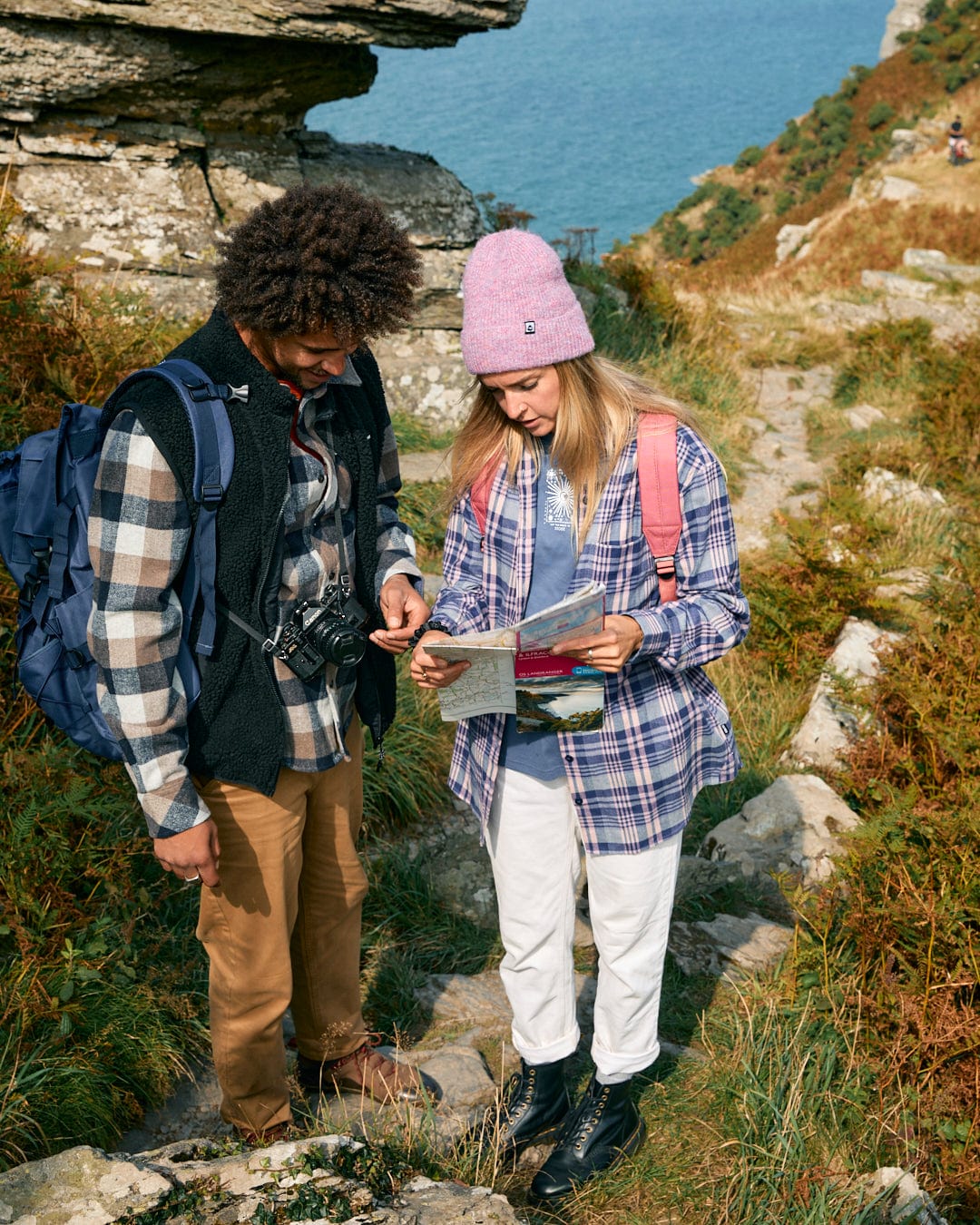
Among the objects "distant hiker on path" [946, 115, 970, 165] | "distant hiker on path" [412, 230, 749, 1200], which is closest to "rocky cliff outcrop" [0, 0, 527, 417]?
"distant hiker on path" [412, 230, 749, 1200]

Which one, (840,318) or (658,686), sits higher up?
(658,686)

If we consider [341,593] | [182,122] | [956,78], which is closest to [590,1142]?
[341,593]

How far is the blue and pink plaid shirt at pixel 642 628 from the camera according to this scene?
227 cm

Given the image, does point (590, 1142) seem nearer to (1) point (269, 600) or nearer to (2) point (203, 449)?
(1) point (269, 600)

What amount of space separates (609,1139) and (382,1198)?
0.93 metres

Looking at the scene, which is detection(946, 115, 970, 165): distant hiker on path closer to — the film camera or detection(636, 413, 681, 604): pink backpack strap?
detection(636, 413, 681, 604): pink backpack strap

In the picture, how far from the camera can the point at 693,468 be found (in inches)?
89.0

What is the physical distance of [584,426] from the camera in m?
2.26

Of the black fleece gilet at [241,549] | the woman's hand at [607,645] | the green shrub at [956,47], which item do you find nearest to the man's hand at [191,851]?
the black fleece gilet at [241,549]

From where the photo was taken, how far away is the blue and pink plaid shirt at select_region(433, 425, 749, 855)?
7.45ft

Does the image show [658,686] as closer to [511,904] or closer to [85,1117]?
[511,904]

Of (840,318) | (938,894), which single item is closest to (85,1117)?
(938,894)

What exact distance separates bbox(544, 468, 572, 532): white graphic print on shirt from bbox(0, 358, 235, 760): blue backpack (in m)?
0.71

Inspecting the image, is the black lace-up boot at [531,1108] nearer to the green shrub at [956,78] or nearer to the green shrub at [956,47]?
the green shrub at [956,78]
